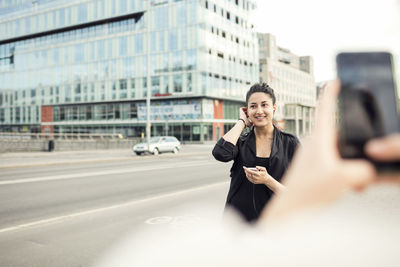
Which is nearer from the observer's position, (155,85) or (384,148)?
(384,148)

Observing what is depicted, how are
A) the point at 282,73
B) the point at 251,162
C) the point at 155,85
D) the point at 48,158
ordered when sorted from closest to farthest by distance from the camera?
the point at 251,162
the point at 48,158
the point at 155,85
the point at 282,73

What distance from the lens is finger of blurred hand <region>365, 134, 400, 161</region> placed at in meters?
0.47

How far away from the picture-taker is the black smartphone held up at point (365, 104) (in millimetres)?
484

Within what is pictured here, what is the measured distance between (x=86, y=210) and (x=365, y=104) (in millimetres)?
7094


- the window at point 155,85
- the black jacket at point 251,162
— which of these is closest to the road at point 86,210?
the black jacket at point 251,162

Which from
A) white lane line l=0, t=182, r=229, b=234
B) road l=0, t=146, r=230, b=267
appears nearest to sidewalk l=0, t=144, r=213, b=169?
road l=0, t=146, r=230, b=267

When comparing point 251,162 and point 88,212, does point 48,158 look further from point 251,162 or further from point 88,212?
point 251,162

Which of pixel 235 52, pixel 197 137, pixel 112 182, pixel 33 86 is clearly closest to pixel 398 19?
pixel 112 182

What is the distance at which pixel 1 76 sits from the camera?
71812 millimetres

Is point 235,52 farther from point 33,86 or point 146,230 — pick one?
point 146,230

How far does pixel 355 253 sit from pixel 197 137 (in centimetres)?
4886

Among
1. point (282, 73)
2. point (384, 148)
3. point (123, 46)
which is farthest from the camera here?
point (282, 73)

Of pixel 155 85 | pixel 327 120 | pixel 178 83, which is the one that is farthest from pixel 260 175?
pixel 155 85

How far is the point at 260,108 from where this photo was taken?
89.4 inches
